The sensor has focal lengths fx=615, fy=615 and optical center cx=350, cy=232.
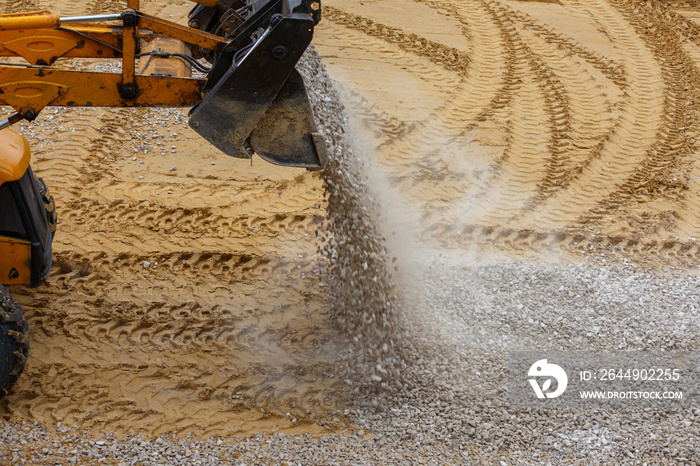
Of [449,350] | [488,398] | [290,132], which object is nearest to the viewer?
[290,132]

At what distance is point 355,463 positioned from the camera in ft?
10.8

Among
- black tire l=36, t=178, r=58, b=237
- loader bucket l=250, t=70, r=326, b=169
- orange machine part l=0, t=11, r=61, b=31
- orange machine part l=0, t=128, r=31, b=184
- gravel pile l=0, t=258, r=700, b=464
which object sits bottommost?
gravel pile l=0, t=258, r=700, b=464

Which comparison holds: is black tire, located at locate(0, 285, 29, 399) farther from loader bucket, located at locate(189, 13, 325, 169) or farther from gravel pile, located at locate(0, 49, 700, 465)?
loader bucket, located at locate(189, 13, 325, 169)

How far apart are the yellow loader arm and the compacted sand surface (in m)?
0.96

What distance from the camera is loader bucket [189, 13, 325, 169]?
2.82m

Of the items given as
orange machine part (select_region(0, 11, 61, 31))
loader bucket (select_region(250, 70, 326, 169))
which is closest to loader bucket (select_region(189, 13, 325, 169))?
loader bucket (select_region(250, 70, 326, 169))

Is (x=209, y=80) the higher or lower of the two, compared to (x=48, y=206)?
higher

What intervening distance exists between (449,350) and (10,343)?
8.64 feet

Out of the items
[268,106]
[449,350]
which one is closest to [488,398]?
[449,350]

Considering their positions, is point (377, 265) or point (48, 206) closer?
point (48, 206)

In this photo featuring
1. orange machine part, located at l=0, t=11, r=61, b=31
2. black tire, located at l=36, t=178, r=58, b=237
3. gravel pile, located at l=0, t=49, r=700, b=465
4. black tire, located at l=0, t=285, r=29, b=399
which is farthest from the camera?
black tire, located at l=36, t=178, r=58, b=237

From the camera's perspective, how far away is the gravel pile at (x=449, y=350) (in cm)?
335

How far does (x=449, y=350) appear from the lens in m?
4.14

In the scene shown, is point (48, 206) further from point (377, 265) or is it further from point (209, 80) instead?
point (377, 265)
